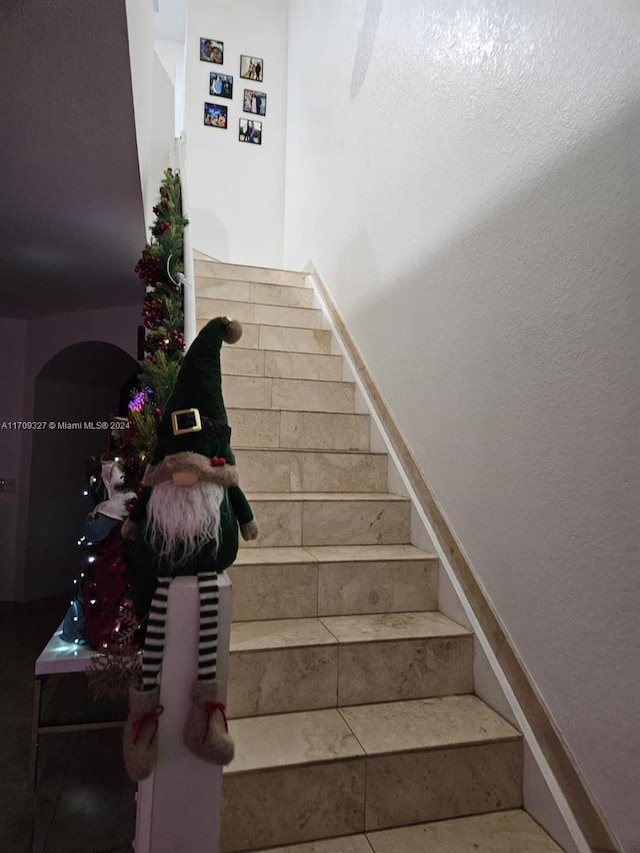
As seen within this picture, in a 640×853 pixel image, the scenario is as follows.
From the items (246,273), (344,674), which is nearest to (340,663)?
(344,674)

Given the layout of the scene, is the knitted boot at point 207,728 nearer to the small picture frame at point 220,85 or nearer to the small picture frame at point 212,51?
the small picture frame at point 220,85

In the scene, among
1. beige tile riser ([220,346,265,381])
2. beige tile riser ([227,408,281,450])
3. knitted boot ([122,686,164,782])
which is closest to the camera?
knitted boot ([122,686,164,782])

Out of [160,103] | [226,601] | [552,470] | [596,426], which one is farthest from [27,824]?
[160,103]

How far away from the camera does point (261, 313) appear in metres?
→ 3.33

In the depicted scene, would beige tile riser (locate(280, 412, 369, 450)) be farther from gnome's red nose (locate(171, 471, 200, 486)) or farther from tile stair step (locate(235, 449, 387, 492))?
gnome's red nose (locate(171, 471, 200, 486))

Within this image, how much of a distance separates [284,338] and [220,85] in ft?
10.5

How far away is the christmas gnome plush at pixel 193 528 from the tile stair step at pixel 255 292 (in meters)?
2.23

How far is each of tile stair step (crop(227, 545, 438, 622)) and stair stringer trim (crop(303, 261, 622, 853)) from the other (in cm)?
13

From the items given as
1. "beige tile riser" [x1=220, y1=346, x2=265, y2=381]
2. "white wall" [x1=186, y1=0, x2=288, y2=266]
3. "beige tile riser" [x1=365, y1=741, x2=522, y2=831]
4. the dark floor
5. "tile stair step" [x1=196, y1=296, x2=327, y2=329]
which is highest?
"white wall" [x1=186, y1=0, x2=288, y2=266]

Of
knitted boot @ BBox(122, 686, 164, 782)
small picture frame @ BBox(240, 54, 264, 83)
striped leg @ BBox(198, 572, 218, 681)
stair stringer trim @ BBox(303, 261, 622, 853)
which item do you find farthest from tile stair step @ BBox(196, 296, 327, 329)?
small picture frame @ BBox(240, 54, 264, 83)

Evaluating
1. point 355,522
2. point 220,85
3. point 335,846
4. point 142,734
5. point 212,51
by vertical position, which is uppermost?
point 212,51

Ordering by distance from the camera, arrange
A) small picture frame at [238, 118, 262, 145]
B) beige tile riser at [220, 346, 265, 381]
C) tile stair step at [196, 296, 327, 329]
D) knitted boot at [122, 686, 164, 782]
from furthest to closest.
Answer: small picture frame at [238, 118, 262, 145], tile stair step at [196, 296, 327, 329], beige tile riser at [220, 346, 265, 381], knitted boot at [122, 686, 164, 782]

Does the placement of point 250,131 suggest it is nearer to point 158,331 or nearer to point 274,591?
point 158,331

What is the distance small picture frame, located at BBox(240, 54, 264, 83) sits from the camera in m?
4.84
